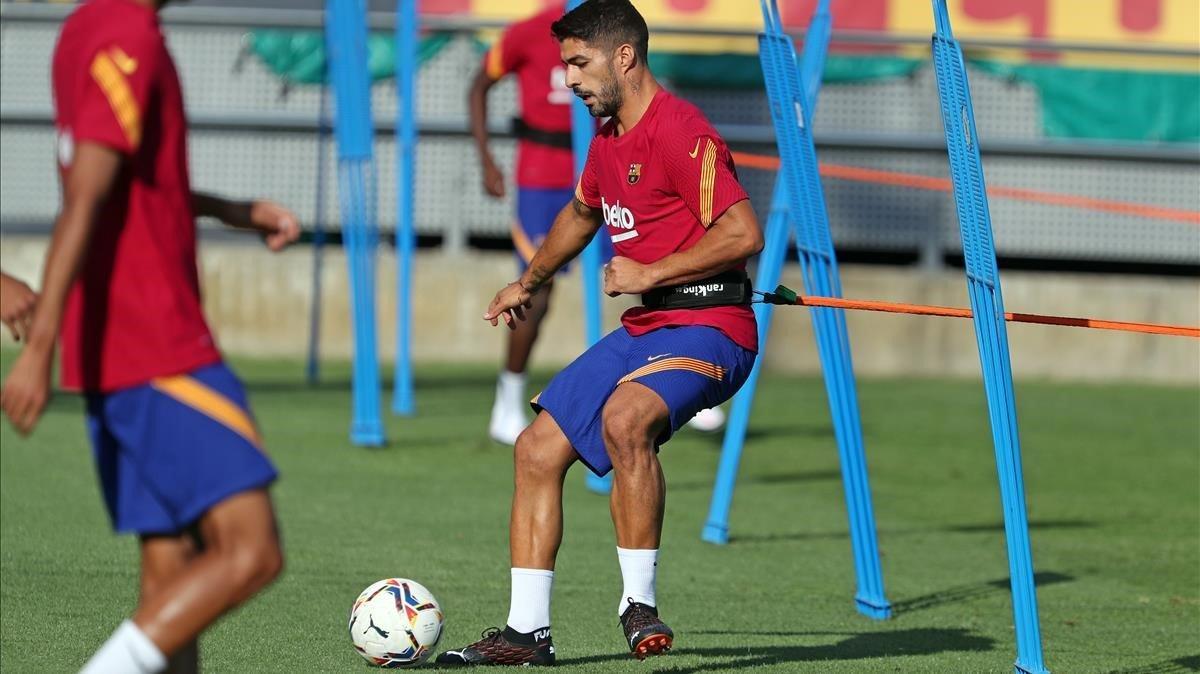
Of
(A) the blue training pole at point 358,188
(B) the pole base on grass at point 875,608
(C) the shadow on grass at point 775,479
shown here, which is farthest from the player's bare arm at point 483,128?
(B) the pole base on grass at point 875,608

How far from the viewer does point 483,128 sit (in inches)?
447

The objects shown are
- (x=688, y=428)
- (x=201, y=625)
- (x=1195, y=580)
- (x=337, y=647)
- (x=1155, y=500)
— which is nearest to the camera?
(x=201, y=625)

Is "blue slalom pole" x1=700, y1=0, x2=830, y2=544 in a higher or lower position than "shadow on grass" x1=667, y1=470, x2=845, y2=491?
higher

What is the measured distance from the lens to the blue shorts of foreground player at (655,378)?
18.2 feet

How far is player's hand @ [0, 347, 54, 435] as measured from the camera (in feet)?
12.1

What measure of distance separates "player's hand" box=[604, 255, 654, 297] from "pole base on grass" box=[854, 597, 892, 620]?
1.84 meters

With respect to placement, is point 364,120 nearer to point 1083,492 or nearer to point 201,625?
point 1083,492

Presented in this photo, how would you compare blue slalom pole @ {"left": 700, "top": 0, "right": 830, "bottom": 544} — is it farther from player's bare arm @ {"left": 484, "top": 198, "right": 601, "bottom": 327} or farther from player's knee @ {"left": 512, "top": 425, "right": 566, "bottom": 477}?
player's knee @ {"left": 512, "top": 425, "right": 566, "bottom": 477}

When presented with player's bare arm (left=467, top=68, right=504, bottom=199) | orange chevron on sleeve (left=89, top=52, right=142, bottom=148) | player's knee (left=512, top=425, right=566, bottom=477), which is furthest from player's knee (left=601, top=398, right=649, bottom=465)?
player's bare arm (left=467, top=68, right=504, bottom=199)

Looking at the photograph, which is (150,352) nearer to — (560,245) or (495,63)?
(560,245)

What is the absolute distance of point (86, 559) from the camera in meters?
7.05

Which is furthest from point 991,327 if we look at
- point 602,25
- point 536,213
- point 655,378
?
point 536,213

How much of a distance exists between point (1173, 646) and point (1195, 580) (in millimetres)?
1501

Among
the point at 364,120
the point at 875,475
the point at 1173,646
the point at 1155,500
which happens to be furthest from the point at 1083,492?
the point at 364,120
